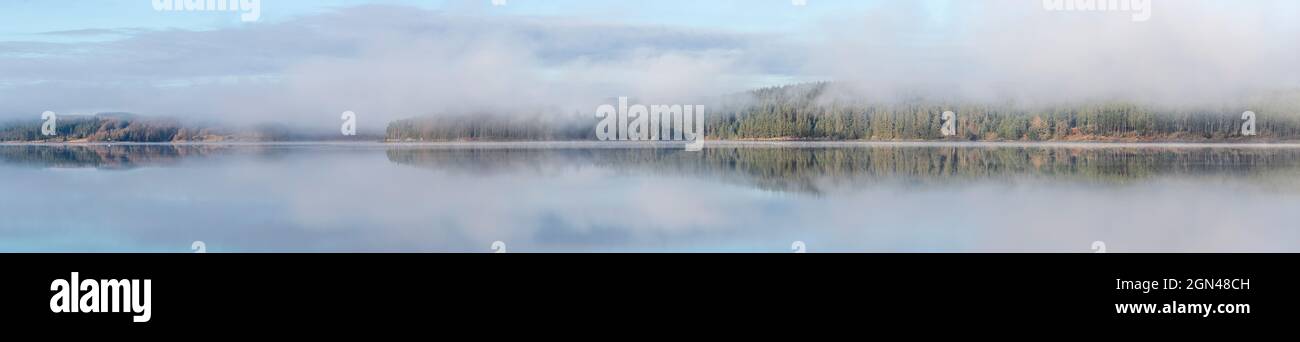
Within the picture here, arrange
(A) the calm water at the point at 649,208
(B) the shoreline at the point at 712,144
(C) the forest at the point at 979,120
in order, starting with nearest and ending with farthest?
(A) the calm water at the point at 649,208 → (B) the shoreline at the point at 712,144 → (C) the forest at the point at 979,120

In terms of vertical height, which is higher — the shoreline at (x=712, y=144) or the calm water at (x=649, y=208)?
the shoreline at (x=712, y=144)

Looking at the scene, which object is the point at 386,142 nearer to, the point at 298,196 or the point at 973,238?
the point at 298,196

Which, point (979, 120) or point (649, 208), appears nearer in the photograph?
point (649, 208)

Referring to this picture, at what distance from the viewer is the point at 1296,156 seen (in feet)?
172

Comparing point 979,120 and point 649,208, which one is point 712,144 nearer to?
point 979,120

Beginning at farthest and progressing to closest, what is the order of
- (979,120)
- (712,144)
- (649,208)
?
(979,120)
(712,144)
(649,208)

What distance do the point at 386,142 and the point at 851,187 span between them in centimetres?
4827

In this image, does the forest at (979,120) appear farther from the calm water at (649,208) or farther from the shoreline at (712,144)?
the calm water at (649,208)

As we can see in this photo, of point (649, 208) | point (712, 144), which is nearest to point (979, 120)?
point (712, 144)

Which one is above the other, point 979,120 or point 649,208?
point 979,120

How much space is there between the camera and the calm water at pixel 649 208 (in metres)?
19.4

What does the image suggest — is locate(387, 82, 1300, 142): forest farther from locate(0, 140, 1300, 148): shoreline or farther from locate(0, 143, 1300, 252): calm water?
locate(0, 143, 1300, 252): calm water

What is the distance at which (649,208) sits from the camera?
2303 centimetres

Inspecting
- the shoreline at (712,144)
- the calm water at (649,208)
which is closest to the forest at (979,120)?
the shoreline at (712,144)
